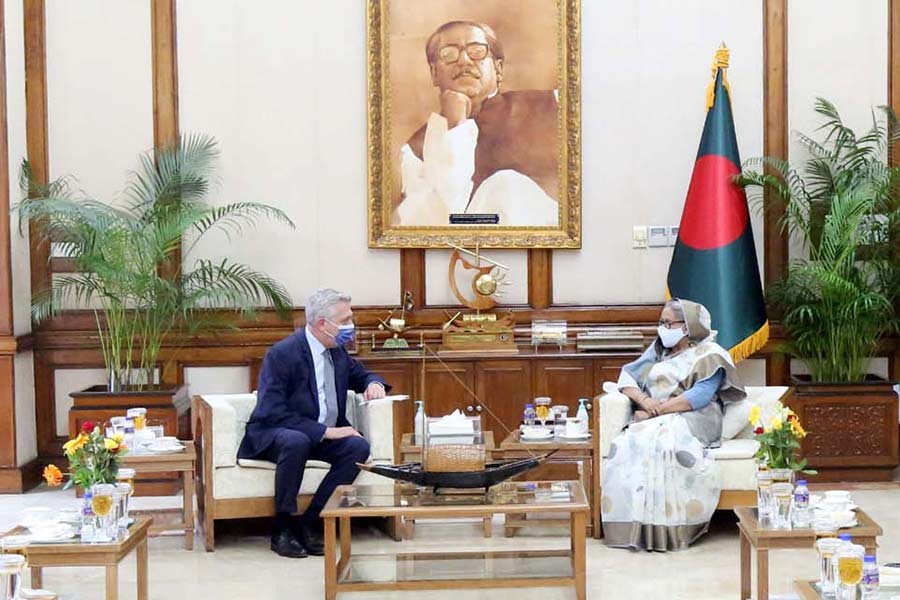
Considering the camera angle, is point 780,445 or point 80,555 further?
point 780,445

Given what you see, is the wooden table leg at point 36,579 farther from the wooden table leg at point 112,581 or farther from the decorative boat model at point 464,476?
the decorative boat model at point 464,476

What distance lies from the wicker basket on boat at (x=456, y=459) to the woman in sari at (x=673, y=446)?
1067mm

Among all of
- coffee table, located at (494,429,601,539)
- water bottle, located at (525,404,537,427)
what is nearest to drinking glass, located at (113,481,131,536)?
coffee table, located at (494,429,601,539)

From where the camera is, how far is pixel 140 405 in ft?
25.9

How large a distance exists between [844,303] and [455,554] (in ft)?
10.0

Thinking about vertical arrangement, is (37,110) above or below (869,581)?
above

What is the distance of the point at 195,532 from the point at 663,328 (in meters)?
2.54

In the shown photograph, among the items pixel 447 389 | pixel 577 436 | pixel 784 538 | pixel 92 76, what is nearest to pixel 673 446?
pixel 577 436

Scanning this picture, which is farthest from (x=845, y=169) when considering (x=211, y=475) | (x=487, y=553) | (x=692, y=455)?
(x=211, y=475)

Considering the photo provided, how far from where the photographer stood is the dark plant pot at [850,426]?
788 cm

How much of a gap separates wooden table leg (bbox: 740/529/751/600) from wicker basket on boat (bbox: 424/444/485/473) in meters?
1.08

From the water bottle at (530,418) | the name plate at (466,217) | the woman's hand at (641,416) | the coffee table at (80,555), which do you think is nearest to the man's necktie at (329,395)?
the water bottle at (530,418)

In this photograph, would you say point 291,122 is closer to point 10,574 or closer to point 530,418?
point 530,418

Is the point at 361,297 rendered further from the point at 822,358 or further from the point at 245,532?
the point at 822,358
